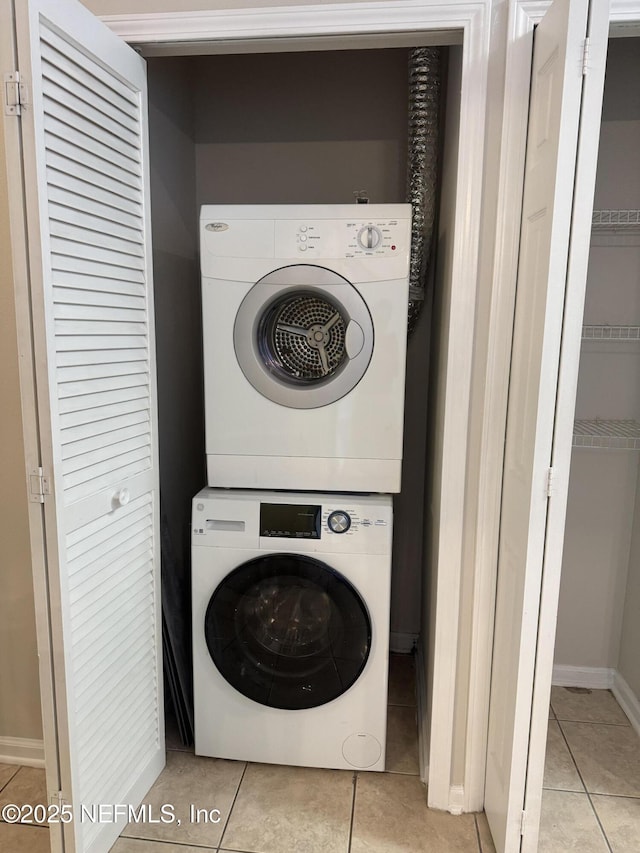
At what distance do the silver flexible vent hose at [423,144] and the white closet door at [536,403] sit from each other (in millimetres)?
647

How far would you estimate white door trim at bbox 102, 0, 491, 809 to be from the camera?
61.4 inches

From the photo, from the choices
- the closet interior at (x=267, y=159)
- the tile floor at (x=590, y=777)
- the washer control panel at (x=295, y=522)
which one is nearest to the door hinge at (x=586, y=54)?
the closet interior at (x=267, y=159)

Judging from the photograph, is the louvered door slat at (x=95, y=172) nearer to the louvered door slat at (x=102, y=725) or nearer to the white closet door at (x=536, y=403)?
the white closet door at (x=536, y=403)

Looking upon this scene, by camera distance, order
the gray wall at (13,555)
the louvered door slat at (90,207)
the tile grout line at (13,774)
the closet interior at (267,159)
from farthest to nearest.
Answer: the closet interior at (267,159)
the tile grout line at (13,774)
the gray wall at (13,555)
the louvered door slat at (90,207)

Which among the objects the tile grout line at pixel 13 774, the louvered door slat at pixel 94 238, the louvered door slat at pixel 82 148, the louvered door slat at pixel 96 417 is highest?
the louvered door slat at pixel 82 148

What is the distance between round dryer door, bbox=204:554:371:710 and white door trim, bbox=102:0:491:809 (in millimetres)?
288

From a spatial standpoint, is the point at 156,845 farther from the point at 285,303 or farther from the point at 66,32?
the point at 66,32

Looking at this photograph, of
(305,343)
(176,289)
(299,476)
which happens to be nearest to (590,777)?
(299,476)

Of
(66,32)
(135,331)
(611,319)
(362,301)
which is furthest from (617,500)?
(66,32)

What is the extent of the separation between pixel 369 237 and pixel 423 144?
0.59 m

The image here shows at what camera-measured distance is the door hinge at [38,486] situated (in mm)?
1369

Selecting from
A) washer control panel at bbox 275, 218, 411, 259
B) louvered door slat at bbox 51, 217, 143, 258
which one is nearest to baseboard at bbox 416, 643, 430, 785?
washer control panel at bbox 275, 218, 411, 259

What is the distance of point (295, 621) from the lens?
1967mm

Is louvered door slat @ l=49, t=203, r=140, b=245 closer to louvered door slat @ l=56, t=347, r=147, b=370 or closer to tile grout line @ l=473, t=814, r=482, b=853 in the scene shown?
louvered door slat @ l=56, t=347, r=147, b=370
